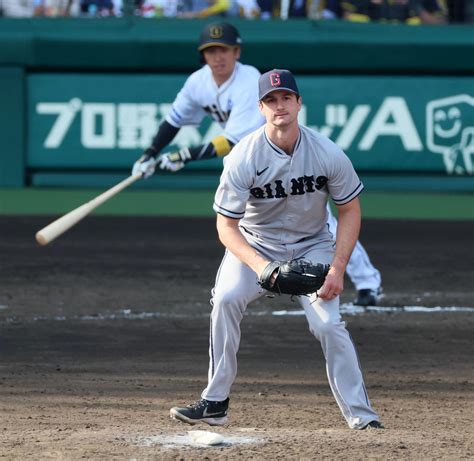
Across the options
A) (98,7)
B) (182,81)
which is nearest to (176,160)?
(182,81)

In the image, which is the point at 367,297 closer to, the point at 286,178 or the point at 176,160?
the point at 176,160

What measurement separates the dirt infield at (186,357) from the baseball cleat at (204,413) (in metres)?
0.06

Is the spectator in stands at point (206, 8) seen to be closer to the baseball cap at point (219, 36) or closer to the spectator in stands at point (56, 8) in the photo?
the spectator in stands at point (56, 8)

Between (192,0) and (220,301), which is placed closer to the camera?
(220,301)

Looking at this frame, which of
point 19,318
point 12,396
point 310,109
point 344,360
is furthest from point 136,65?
point 344,360

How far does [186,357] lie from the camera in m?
7.29

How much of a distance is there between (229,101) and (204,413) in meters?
3.69

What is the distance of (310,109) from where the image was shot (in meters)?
14.3

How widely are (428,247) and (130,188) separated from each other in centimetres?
432

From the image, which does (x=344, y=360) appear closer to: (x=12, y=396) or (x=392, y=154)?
(x=12, y=396)

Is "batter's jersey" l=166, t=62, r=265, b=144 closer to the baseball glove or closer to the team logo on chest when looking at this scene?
the team logo on chest

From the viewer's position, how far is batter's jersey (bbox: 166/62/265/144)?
866 centimetres

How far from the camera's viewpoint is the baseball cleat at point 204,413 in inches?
217

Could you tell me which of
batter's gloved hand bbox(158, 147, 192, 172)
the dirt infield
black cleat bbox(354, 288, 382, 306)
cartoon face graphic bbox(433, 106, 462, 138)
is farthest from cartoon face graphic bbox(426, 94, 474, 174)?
batter's gloved hand bbox(158, 147, 192, 172)
